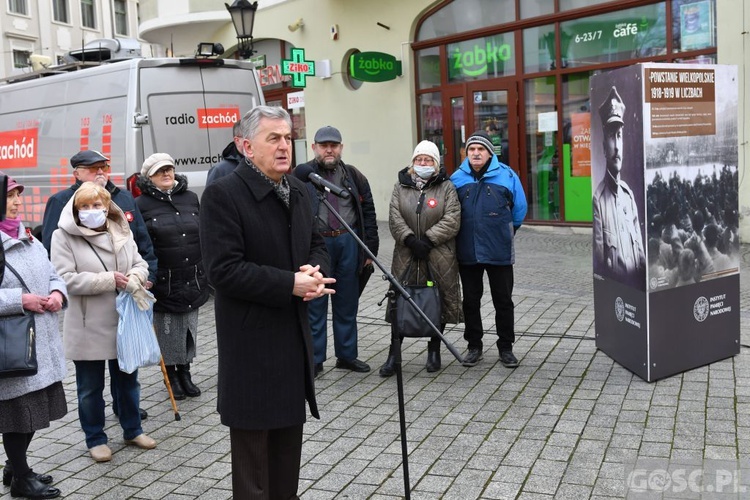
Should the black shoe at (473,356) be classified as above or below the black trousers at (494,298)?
below

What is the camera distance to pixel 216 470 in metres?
4.69

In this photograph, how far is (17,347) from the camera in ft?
13.6

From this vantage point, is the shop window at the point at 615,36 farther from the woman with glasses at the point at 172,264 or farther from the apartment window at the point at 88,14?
the apartment window at the point at 88,14

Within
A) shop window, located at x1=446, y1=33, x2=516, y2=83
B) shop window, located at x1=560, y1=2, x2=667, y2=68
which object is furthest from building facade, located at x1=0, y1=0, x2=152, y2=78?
shop window, located at x1=560, y1=2, x2=667, y2=68

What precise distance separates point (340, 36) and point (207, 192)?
46.6 ft

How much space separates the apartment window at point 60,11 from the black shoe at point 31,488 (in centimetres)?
3798

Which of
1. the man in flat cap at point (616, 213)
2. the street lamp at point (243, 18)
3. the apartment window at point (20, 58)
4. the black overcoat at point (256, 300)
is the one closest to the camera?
the black overcoat at point (256, 300)

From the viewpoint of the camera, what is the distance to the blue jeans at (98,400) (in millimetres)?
4973

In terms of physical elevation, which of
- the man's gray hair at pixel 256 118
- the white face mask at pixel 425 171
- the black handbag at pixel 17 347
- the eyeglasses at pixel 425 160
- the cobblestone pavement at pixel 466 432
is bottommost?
the cobblestone pavement at pixel 466 432

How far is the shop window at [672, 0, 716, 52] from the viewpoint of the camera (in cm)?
1182

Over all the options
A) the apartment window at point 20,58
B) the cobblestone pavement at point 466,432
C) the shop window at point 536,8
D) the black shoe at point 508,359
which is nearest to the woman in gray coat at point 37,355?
the cobblestone pavement at point 466,432

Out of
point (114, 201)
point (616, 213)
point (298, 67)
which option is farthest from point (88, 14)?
point (616, 213)

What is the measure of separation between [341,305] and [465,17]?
32.3ft

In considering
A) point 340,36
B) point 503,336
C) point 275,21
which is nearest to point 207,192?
point 503,336
